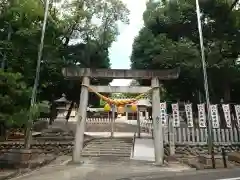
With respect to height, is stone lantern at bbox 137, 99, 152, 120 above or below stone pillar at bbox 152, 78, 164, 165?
above

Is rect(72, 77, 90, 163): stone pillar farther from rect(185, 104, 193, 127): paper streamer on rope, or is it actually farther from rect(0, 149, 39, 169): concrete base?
rect(185, 104, 193, 127): paper streamer on rope

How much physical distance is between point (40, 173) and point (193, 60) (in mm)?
12202

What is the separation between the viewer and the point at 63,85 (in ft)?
76.0

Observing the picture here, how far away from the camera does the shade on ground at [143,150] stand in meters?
14.0

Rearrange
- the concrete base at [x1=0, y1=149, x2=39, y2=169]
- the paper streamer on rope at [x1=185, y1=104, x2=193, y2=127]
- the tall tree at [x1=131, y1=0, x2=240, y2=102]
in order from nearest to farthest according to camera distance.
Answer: the concrete base at [x1=0, y1=149, x2=39, y2=169] < the paper streamer on rope at [x1=185, y1=104, x2=193, y2=127] < the tall tree at [x1=131, y1=0, x2=240, y2=102]

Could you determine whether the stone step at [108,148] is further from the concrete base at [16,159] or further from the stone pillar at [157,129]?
the concrete base at [16,159]

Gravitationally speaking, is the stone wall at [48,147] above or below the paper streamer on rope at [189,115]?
below

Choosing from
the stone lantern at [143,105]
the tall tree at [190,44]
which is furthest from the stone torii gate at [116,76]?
the stone lantern at [143,105]

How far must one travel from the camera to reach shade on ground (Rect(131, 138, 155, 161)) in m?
14.0

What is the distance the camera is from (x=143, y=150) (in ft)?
50.4

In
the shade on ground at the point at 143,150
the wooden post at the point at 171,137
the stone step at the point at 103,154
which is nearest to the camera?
the shade on ground at the point at 143,150

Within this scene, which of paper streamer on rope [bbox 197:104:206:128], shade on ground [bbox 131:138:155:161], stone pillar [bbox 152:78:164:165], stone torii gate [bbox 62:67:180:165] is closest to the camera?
stone pillar [bbox 152:78:164:165]

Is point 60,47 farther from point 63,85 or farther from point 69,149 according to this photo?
point 69,149

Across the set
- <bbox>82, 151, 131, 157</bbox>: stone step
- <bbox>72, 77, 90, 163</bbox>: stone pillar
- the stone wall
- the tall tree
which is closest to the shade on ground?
<bbox>82, 151, 131, 157</bbox>: stone step
